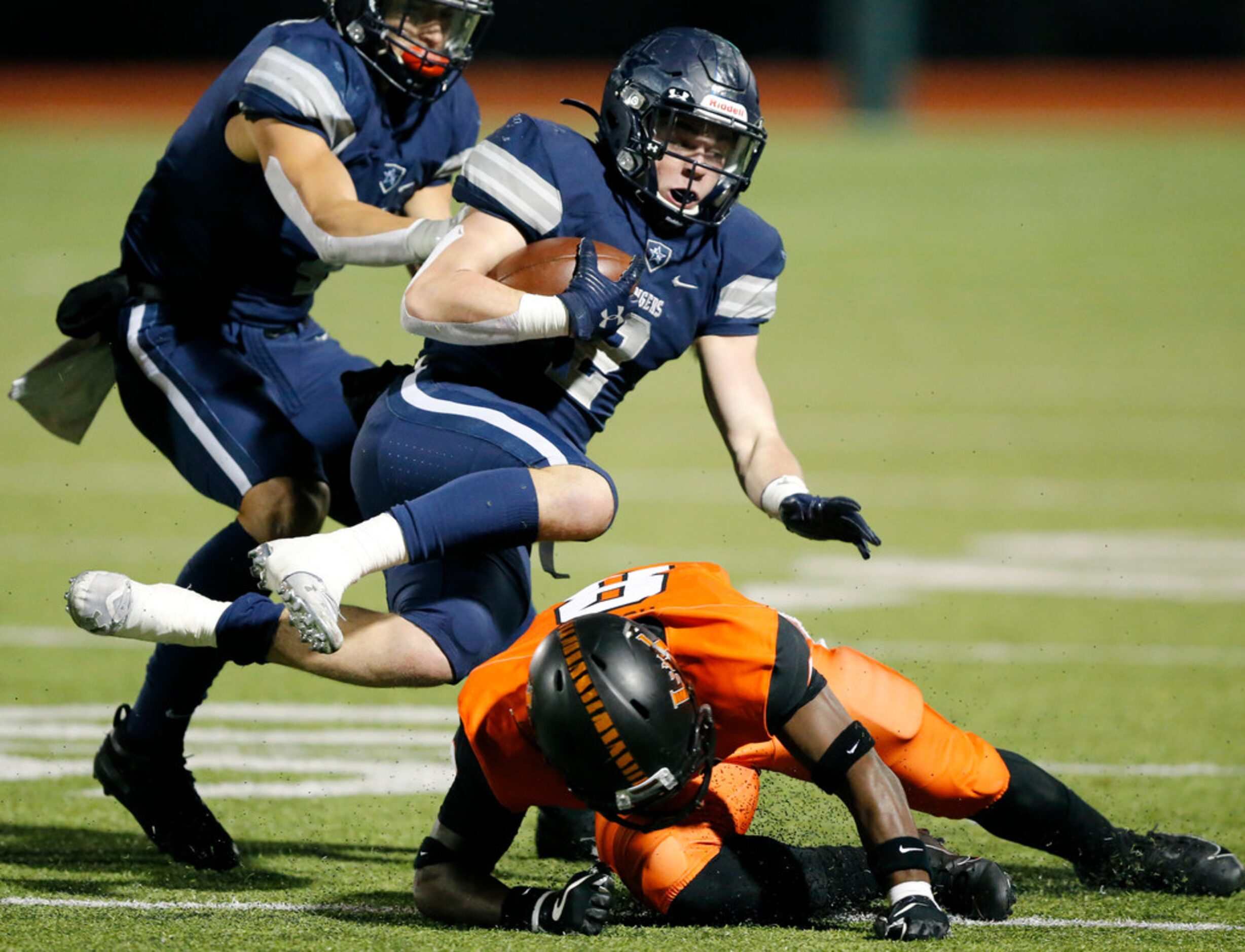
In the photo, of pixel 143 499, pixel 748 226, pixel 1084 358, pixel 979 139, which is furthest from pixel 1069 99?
pixel 748 226

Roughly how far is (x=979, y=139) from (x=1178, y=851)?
16134 mm

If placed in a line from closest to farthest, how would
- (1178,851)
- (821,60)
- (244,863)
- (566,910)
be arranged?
(566,910) < (1178,851) < (244,863) < (821,60)

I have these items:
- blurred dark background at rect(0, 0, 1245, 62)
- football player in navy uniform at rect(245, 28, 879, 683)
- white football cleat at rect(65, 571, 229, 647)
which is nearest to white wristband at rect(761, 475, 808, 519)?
football player in navy uniform at rect(245, 28, 879, 683)

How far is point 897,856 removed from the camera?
2.78 meters

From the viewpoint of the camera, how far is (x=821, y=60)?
20.1 metres

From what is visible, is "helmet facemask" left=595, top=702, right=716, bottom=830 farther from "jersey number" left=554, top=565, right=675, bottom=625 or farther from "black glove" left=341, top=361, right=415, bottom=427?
"black glove" left=341, top=361, right=415, bottom=427

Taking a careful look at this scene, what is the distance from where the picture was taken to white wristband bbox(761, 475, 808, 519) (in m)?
3.30

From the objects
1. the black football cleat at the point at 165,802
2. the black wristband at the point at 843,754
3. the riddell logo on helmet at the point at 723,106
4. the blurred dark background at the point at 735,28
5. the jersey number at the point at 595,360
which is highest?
the riddell logo on helmet at the point at 723,106

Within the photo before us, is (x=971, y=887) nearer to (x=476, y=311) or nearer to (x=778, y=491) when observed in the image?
(x=778, y=491)

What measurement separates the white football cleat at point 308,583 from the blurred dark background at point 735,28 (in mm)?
16695

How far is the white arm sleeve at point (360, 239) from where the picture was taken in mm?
3264

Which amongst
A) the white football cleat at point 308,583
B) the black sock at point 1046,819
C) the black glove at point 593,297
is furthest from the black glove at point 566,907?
the black glove at point 593,297

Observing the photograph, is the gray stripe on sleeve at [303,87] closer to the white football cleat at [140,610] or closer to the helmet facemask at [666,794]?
the white football cleat at [140,610]

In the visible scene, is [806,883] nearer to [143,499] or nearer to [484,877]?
[484,877]
